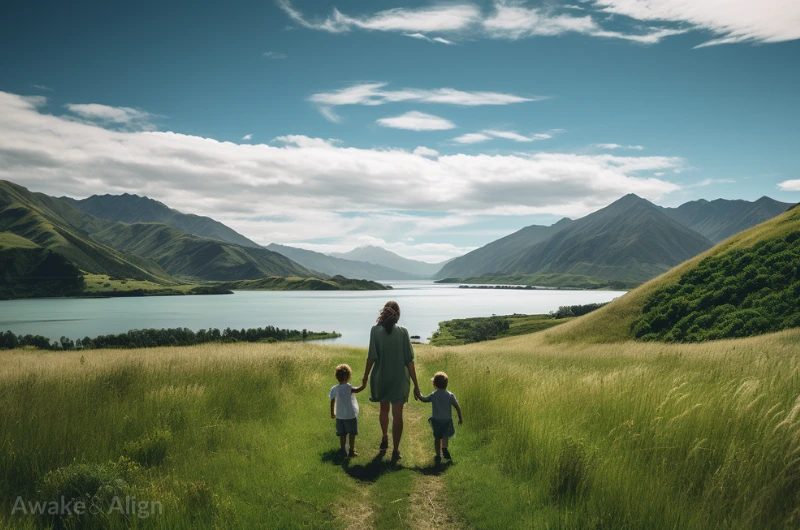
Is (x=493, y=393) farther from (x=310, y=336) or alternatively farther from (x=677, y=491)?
(x=310, y=336)

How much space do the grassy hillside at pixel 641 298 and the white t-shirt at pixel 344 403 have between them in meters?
41.6

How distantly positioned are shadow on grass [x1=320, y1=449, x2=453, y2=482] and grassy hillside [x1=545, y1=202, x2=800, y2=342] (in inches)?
1629

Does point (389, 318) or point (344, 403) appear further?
point (344, 403)

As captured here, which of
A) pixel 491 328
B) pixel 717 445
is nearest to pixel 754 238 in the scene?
pixel 717 445

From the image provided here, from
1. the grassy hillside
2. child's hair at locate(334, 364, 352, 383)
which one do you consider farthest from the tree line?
child's hair at locate(334, 364, 352, 383)

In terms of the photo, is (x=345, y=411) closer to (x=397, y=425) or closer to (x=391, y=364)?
(x=397, y=425)

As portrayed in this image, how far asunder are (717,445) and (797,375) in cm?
374

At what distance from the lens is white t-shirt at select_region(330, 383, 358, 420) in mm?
9211

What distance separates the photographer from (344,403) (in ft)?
30.4

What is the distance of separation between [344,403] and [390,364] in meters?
1.32

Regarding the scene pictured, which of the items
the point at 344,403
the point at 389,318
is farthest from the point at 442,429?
the point at 389,318

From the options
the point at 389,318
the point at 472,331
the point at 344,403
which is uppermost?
the point at 389,318

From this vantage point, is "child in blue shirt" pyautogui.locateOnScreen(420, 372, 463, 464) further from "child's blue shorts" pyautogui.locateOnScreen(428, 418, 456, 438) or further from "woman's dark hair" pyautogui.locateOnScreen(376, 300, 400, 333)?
"woman's dark hair" pyautogui.locateOnScreen(376, 300, 400, 333)

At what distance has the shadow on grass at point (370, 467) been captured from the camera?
8.17 m
